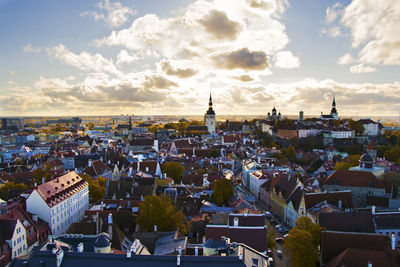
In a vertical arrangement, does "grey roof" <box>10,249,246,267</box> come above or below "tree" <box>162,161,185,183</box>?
above

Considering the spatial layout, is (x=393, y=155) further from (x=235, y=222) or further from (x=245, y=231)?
(x=235, y=222)

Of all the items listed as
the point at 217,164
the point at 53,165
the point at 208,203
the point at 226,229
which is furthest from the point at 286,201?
the point at 53,165

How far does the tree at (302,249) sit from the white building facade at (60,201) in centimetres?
2615

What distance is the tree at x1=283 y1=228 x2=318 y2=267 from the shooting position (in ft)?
88.6

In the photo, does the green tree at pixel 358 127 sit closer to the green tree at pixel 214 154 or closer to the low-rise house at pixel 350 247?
the green tree at pixel 214 154

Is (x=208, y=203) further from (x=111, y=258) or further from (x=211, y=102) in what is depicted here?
(x=211, y=102)

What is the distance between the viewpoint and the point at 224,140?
12050cm

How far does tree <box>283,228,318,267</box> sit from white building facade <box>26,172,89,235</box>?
85.8 feet

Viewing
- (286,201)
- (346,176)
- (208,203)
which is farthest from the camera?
(346,176)

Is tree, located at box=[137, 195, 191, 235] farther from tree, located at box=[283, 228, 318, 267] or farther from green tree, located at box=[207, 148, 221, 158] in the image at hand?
green tree, located at box=[207, 148, 221, 158]

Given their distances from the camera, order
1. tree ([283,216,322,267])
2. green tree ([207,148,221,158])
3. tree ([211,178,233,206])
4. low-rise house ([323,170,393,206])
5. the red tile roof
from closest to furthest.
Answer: tree ([283,216,322,267]) → the red tile roof → tree ([211,178,233,206]) → low-rise house ([323,170,393,206]) → green tree ([207,148,221,158])

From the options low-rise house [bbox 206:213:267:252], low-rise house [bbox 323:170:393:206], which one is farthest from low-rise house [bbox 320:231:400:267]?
low-rise house [bbox 323:170:393:206]

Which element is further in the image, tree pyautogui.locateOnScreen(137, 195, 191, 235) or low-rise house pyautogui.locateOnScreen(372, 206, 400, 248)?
low-rise house pyautogui.locateOnScreen(372, 206, 400, 248)

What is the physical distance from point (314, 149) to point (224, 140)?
32.6 meters
